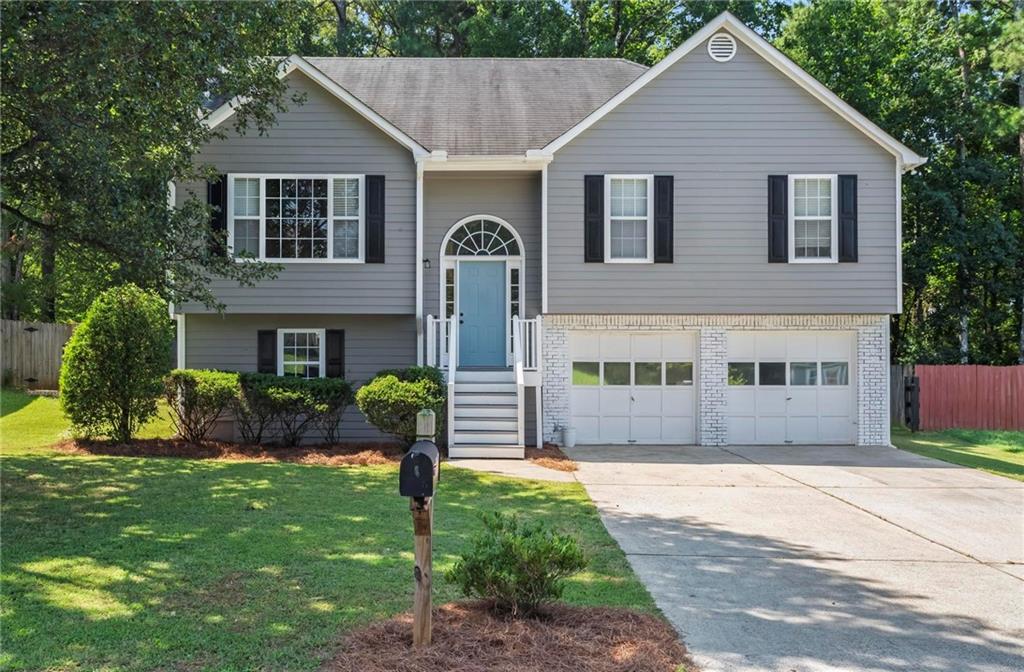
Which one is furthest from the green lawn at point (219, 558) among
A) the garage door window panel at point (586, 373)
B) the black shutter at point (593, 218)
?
the black shutter at point (593, 218)

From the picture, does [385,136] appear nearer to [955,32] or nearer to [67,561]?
[67,561]

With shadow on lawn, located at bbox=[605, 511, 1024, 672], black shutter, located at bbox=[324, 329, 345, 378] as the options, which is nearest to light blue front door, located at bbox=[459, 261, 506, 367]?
black shutter, located at bbox=[324, 329, 345, 378]

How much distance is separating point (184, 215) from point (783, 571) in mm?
8861

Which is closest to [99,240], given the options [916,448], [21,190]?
[21,190]

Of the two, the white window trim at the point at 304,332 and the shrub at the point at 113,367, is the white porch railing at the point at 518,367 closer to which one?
the white window trim at the point at 304,332

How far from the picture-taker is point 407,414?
38.7ft

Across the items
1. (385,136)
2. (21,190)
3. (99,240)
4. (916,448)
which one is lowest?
(916,448)

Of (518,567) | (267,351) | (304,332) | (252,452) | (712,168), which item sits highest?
(712,168)

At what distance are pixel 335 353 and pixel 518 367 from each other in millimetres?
3775

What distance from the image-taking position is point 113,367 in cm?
1202

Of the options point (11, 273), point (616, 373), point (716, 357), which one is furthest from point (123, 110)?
point (11, 273)

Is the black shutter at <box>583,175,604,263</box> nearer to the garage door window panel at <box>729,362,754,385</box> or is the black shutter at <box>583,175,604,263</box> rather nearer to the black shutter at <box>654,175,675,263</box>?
the black shutter at <box>654,175,675,263</box>

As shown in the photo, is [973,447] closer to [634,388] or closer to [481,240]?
[634,388]

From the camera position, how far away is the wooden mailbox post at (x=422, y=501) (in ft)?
13.0
